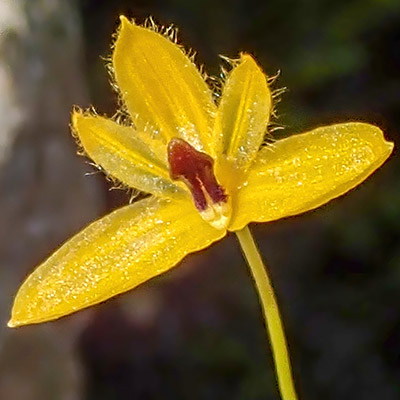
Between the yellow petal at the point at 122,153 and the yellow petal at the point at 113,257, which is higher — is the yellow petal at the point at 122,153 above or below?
above

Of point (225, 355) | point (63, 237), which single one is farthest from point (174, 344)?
point (63, 237)

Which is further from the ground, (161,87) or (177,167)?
(161,87)

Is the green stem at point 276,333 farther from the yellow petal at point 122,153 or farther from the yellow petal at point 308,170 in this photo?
the yellow petal at point 122,153

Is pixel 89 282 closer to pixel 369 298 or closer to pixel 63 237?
pixel 63 237

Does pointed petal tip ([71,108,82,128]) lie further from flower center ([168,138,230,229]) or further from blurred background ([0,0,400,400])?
blurred background ([0,0,400,400])

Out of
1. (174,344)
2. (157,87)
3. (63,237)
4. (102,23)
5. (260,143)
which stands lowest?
(260,143)

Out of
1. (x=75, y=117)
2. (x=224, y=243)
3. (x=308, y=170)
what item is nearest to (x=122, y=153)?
(x=75, y=117)

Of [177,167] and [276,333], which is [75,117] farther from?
[276,333]

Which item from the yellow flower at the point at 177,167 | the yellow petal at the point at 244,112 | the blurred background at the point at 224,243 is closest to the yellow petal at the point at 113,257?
the yellow flower at the point at 177,167
